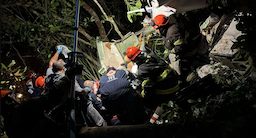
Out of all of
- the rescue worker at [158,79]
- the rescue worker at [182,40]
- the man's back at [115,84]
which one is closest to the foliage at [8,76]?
the man's back at [115,84]

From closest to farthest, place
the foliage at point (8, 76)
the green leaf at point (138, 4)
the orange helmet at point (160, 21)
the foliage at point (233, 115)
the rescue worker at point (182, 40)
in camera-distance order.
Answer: the foliage at point (233, 115)
the rescue worker at point (182, 40)
the orange helmet at point (160, 21)
the foliage at point (8, 76)
the green leaf at point (138, 4)

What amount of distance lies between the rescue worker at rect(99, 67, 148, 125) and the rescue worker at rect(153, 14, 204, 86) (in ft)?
3.92

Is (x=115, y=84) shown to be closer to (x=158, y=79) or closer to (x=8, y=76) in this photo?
(x=158, y=79)

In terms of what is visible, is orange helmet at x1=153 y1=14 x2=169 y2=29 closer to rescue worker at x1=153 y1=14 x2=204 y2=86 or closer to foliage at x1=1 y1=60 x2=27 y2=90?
rescue worker at x1=153 y1=14 x2=204 y2=86

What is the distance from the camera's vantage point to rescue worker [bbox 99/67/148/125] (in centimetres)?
467

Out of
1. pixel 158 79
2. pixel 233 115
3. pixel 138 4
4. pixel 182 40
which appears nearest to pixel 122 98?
pixel 158 79

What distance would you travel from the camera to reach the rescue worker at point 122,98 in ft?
15.3

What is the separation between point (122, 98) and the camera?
4.69 m

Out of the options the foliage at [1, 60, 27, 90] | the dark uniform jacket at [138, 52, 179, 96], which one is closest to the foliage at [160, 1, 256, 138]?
the dark uniform jacket at [138, 52, 179, 96]

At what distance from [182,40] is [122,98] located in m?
1.81

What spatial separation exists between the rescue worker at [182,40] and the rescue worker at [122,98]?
1.20 metres

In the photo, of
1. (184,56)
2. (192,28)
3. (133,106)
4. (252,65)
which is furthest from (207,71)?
(252,65)

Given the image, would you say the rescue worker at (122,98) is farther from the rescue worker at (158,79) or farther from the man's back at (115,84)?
the rescue worker at (158,79)

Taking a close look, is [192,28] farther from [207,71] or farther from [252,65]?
[252,65]
